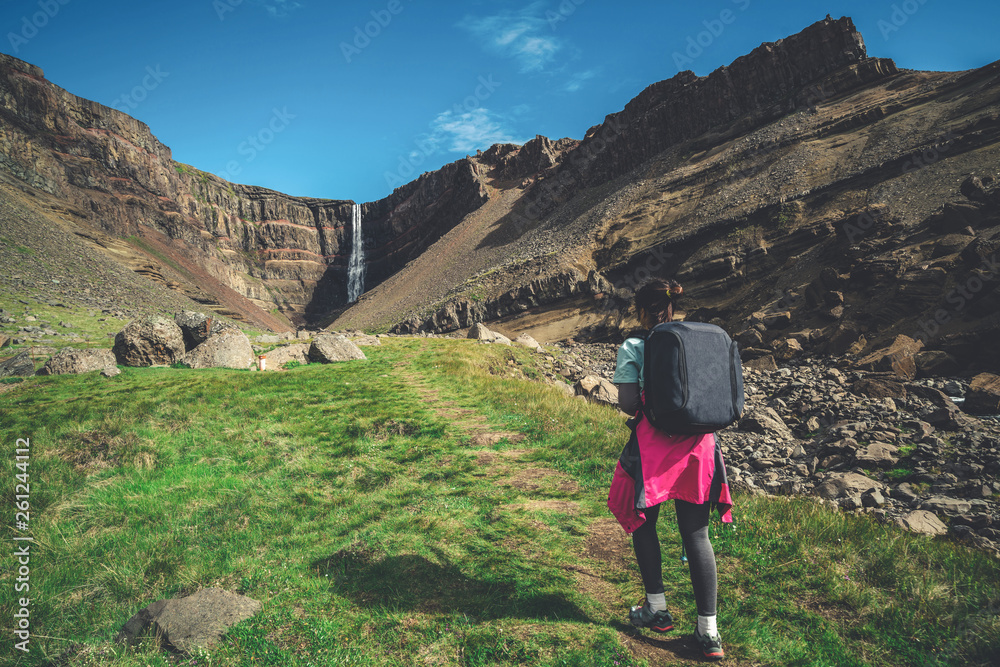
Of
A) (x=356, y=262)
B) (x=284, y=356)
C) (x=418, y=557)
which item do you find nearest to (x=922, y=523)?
(x=418, y=557)

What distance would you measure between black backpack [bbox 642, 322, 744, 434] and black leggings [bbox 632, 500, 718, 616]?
0.67 meters

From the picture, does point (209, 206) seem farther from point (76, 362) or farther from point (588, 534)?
point (588, 534)

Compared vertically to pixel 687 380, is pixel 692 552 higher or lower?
lower

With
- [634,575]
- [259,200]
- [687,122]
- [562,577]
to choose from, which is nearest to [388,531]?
[562,577]

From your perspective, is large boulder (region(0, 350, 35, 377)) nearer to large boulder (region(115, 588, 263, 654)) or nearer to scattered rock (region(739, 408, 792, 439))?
large boulder (region(115, 588, 263, 654))

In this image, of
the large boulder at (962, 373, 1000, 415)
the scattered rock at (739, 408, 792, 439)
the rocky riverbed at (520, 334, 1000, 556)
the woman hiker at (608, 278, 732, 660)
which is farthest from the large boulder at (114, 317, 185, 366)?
the large boulder at (962, 373, 1000, 415)

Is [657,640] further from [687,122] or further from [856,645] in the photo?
[687,122]

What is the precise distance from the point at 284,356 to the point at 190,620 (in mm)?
13954

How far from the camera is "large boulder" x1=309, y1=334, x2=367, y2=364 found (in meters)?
16.5

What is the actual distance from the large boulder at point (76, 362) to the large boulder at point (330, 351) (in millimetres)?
5892

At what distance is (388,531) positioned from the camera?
496cm

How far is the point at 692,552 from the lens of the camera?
10.3 ft

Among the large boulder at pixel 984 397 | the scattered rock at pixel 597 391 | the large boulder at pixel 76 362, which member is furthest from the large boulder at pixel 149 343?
the large boulder at pixel 984 397

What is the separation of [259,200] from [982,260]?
13373 centimetres
